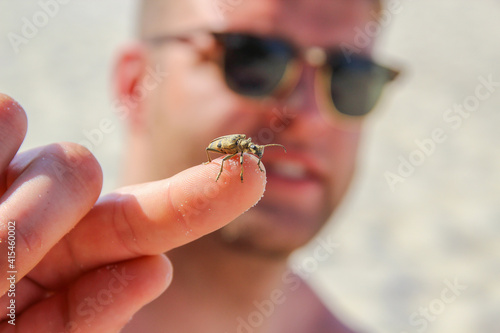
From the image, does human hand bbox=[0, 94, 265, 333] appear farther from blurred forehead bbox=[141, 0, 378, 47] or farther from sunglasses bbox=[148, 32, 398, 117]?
blurred forehead bbox=[141, 0, 378, 47]

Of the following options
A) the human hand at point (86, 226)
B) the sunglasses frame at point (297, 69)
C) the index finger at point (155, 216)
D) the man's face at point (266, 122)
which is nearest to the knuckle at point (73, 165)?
the human hand at point (86, 226)

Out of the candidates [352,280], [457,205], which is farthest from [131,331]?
[457,205]

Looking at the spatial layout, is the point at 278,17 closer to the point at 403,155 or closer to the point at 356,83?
the point at 356,83

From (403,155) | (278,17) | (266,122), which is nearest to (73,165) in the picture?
(266,122)

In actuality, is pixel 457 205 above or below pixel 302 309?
below

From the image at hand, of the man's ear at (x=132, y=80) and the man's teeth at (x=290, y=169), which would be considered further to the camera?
the man's ear at (x=132, y=80)

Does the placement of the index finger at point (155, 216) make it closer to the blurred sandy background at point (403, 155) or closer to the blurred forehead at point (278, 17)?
the blurred forehead at point (278, 17)

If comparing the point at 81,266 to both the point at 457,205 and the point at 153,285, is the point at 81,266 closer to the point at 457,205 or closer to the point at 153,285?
the point at 153,285
